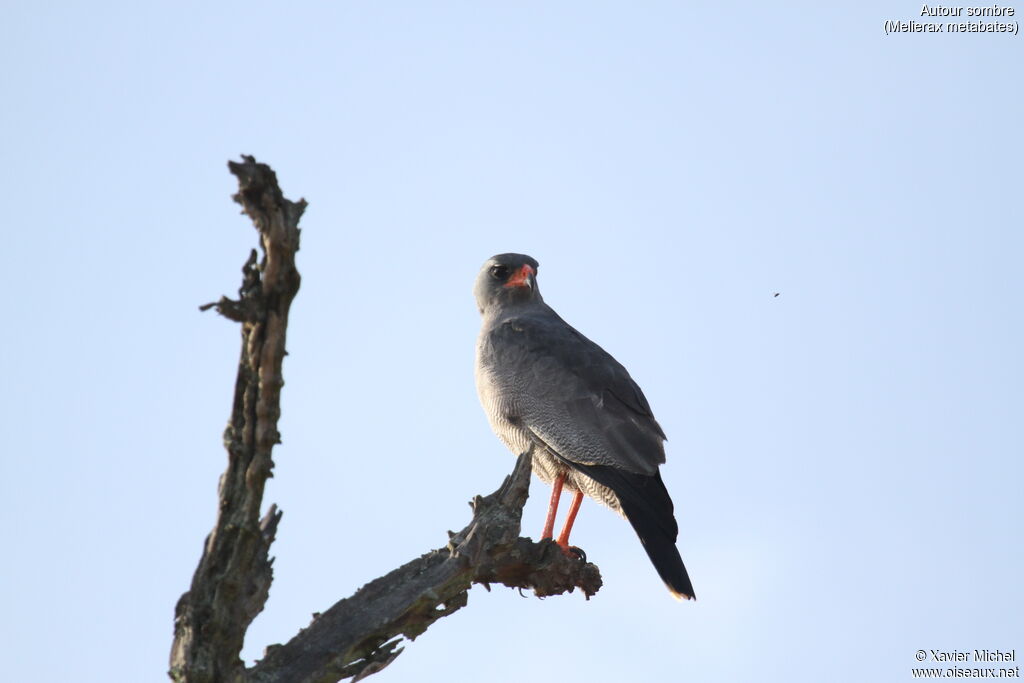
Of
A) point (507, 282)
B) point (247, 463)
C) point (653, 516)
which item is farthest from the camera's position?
point (507, 282)

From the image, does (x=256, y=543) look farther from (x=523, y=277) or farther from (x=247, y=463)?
(x=523, y=277)

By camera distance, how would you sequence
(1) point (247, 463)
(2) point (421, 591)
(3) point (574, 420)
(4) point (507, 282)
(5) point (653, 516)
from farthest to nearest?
(4) point (507, 282), (3) point (574, 420), (5) point (653, 516), (2) point (421, 591), (1) point (247, 463)

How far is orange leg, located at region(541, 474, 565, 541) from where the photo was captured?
9.18 metres

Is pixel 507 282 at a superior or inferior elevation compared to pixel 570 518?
superior

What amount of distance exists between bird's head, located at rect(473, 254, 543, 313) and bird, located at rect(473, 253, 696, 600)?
0.11m

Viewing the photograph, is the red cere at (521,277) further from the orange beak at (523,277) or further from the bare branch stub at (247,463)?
the bare branch stub at (247,463)

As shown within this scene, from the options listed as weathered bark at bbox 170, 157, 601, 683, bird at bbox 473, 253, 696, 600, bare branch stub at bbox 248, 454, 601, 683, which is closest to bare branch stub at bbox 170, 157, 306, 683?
weathered bark at bbox 170, 157, 601, 683

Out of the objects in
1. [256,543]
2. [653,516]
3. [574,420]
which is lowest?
[256,543]

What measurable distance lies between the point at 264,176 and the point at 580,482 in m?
5.03

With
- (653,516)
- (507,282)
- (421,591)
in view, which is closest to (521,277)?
(507,282)

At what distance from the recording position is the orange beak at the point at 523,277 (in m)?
10.2

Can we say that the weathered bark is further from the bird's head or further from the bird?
the bird's head

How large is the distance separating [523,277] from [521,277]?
3cm

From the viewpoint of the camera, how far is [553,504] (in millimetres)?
9352
